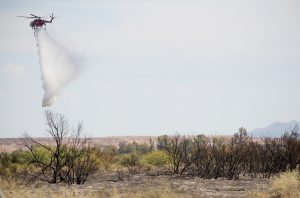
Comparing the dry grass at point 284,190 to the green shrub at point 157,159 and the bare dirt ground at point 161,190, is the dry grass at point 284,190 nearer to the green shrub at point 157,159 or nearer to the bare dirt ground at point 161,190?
the bare dirt ground at point 161,190

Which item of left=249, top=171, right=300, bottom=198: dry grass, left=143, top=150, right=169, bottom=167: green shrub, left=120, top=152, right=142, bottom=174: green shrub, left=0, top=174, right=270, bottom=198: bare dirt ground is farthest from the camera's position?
left=143, top=150, right=169, bottom=167: green shrub

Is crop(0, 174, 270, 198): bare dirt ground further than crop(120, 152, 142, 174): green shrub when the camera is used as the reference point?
No

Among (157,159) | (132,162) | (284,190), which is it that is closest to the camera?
(284,190)

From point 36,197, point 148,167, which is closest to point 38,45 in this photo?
point 148,167

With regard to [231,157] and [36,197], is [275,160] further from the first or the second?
[36,197]

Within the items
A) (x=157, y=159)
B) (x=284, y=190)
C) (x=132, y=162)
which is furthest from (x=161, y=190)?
(x=157, y=159)

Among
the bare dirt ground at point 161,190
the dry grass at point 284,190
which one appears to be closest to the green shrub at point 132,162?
the bare dirt ground at point 161,190

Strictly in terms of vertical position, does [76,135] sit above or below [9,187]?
above

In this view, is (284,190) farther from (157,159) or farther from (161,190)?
(157,159)

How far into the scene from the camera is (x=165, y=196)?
1483 centimetres

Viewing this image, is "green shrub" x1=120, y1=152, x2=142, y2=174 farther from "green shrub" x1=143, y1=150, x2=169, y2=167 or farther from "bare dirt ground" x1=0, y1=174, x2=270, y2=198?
"bare dirt ground" x1=0, y1=174, x2=270, y2=198

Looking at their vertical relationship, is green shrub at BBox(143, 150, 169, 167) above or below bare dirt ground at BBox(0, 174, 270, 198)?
above

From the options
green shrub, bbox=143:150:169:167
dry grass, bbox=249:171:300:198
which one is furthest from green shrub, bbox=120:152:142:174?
dry grass, bbox=249:171:300:198

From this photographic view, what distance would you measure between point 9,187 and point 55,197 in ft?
13.1
